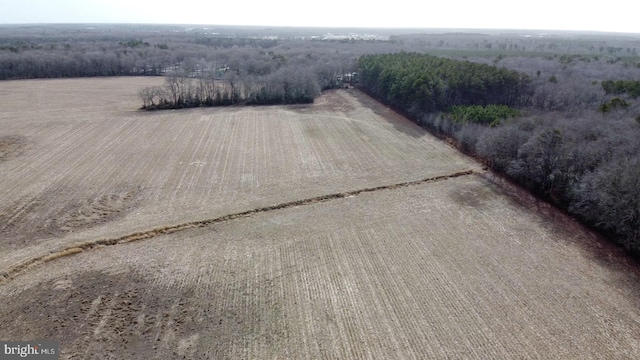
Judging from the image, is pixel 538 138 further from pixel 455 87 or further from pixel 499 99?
pixel 499 99

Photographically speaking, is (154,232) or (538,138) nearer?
(154,232)

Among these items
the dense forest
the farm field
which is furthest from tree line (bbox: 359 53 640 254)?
the farm field

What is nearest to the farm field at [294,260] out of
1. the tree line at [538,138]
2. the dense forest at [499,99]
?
the tree line at [538,138]

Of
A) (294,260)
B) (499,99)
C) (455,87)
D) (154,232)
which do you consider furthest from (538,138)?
(154,232)

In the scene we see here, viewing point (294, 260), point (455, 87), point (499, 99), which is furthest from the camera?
point (499, 99)

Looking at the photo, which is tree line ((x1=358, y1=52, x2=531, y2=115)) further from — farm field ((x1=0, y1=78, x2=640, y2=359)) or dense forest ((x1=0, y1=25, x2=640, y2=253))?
farm field ((x1=0, y1=78, x2=640, y2=359))

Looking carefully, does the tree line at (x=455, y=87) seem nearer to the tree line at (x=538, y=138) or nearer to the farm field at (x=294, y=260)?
the tree line at (x=538, y=138)

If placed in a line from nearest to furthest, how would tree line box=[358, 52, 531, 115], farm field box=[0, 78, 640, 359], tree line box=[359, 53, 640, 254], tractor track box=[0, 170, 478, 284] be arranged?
farm field box=[0, 78, 640, 359] < tractor track box=[0, 170, 478, 284] < tree line box=[359, 53, 640, 254] < tree line box=[358, 52, 531, 115]

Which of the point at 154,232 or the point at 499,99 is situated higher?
→ the point at 499,99

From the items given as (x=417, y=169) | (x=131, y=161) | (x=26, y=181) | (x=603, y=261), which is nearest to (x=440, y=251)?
(x=603, y=261)

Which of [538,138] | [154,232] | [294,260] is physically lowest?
[294,260]
